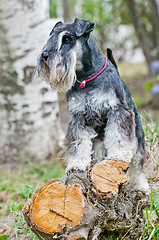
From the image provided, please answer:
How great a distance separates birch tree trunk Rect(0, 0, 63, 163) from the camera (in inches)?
222

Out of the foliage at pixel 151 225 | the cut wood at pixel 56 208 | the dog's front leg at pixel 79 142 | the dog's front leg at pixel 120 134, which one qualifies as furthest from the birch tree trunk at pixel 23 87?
the cut wood at pixel 56 208

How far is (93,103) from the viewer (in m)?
3.20

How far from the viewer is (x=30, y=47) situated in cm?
574

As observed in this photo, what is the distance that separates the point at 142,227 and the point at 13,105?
342 cm

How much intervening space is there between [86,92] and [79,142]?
0.51 m

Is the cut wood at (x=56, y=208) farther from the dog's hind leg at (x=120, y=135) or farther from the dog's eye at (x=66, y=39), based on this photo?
the dog's eye at (x=66, y=39)

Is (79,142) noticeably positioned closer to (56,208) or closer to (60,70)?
(60,70)

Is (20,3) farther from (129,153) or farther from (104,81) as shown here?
(129,153)

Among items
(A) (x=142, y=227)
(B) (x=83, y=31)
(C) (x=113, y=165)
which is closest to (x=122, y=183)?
(C) (x=113, y=165)

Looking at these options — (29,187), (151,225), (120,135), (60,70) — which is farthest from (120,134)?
(29,187)

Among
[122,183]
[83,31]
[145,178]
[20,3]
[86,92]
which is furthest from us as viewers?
[20,3]

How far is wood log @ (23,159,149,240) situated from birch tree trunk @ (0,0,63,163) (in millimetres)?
3137

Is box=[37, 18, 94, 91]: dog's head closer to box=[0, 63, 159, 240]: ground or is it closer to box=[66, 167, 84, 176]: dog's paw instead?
box=[66, 167, 84, 176]: dog's paw

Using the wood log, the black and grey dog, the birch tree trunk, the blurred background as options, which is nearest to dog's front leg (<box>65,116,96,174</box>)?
the black and grey dog
